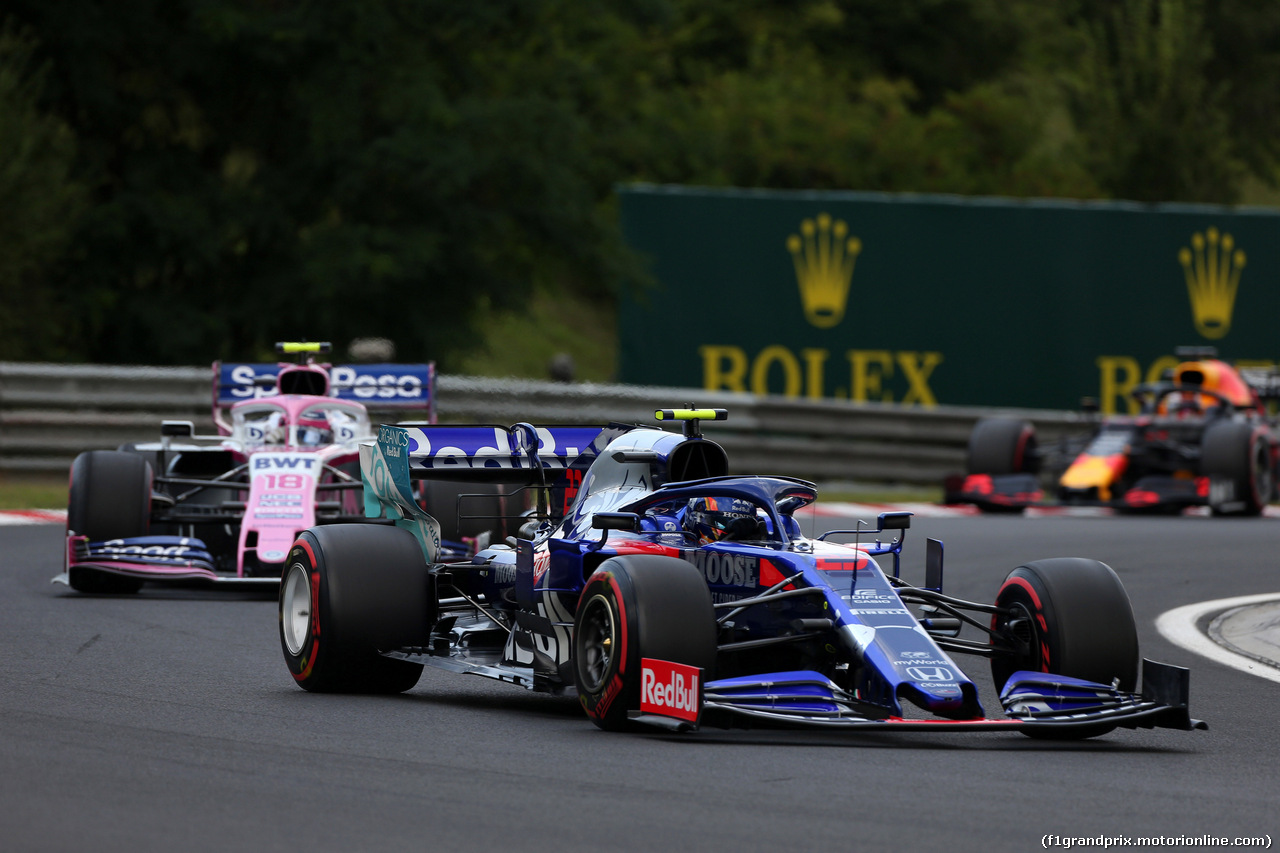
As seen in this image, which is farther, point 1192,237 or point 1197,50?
point 1197,50

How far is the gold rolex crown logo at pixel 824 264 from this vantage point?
24266mm

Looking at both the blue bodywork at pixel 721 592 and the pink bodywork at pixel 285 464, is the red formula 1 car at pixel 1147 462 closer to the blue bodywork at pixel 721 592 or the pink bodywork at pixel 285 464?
the pink bodywork at pixel 285 464

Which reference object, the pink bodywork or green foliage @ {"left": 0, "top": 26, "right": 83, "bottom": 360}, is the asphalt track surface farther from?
green foliage @ {"left": 0, "top": 26, "right": 83, "bottom": 360}

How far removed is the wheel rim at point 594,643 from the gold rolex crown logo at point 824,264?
1675 cm

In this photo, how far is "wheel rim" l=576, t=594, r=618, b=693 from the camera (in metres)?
7.61

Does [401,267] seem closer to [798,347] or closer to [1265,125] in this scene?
[798,347]

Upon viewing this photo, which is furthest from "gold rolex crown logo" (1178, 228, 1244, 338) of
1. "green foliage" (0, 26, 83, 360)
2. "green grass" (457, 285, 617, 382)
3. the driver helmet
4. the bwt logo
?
the driver helmet

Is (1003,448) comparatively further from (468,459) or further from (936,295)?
(468,459)

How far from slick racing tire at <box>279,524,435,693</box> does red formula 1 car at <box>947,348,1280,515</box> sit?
38.9ft

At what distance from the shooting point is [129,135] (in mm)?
24531

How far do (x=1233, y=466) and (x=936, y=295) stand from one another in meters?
5.75

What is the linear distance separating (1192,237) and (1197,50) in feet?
59.0

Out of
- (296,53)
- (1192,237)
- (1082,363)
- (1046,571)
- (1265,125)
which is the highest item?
(1265,125)

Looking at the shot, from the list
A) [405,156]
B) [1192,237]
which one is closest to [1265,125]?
[1192,237]
